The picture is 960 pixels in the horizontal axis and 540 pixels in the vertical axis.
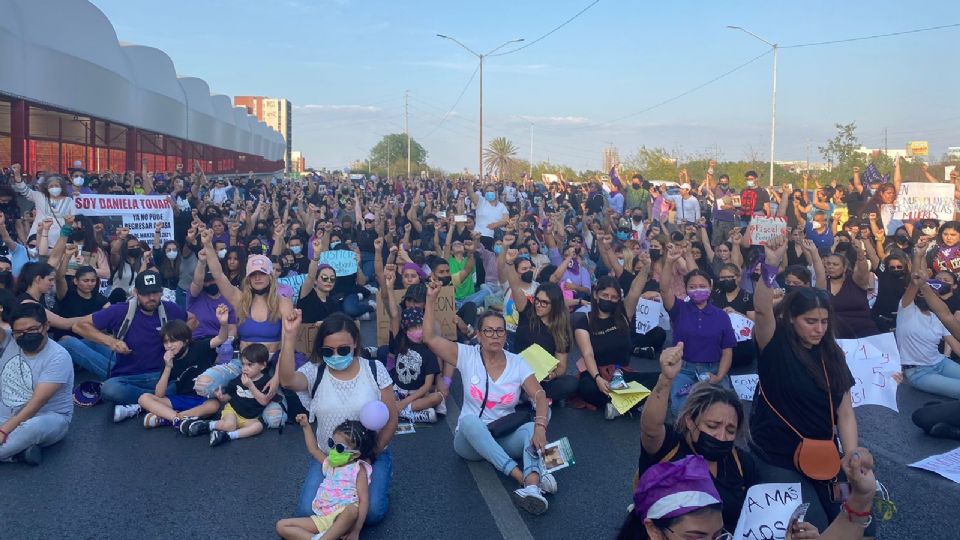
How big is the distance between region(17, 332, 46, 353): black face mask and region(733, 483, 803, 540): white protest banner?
5.44 meters

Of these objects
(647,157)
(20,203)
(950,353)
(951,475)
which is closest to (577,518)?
(951,475)

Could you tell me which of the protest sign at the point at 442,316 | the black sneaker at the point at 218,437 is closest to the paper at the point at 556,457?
the black sneaker at the point at 218,437

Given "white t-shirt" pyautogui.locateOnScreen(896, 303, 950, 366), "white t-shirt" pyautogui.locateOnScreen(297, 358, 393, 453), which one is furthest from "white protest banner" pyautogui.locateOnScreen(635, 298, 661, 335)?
"white t-shirt" pyautogui.locateOnScreen(297, 358, 393, 453)

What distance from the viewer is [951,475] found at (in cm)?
574

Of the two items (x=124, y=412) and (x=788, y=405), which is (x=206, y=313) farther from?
(x=788, y=405)

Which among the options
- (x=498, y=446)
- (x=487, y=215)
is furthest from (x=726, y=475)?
(x=487, y=215)

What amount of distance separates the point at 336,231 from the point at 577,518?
33.4ft

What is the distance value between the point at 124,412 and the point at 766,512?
229 inches

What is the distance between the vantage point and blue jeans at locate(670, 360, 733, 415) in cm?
695

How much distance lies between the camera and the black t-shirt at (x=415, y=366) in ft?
24.1

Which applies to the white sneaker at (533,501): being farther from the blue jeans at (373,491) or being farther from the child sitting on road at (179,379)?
the child sitting on road at (179,379)

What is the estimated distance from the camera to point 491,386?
5.89 m

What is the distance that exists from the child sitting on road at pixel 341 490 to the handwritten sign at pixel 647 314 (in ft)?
17.8

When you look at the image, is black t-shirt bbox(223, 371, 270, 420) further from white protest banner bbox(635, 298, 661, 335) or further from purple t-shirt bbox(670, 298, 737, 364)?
white protest banner bbox(635, 298, 661, 335)
